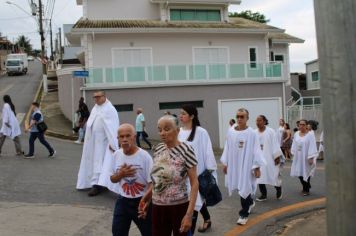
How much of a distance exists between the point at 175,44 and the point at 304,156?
20.2 meters

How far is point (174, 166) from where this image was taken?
14.6 feet

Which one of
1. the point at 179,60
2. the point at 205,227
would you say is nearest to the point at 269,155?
the point at 205,227

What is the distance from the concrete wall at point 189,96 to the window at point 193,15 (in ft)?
21.0

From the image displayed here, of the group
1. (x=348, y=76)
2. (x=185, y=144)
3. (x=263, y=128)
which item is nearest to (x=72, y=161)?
(x=263, y=128)

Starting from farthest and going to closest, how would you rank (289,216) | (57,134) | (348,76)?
1. (57,134)
2. (289,216)
3. (348,76)

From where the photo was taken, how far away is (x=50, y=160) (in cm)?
1362

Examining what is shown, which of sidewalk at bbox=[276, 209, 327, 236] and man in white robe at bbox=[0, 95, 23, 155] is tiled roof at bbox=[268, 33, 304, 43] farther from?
sidewalk at bbox=[276, 209, 327, 236]

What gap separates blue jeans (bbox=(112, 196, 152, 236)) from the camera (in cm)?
498

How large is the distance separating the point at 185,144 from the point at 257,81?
77.6 feet

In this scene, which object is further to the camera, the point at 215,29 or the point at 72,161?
the point at 215,29

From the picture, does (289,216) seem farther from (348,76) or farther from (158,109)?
(158,109)

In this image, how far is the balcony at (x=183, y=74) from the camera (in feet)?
82.0

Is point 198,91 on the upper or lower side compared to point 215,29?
lower

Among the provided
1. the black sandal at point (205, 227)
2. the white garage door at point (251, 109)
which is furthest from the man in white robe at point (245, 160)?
the white garage door at point (251, 109)
